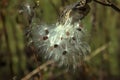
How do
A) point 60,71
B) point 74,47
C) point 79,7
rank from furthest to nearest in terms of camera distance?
point 60,71
point 74,47
point 79,7

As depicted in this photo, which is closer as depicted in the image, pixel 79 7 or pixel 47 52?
pixel 79 7

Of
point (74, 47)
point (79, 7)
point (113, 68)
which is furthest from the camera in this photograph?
point (113, 68)

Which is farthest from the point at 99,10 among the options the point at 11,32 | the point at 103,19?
the point at 11,32

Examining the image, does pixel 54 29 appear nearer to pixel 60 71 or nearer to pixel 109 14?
pixel 60 71

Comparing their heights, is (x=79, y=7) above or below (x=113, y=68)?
above

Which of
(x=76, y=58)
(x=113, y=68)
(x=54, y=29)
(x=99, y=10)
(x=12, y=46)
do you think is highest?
(x=54, y=29)

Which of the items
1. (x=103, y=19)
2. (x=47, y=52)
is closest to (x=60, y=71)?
(x=103, y=19)
